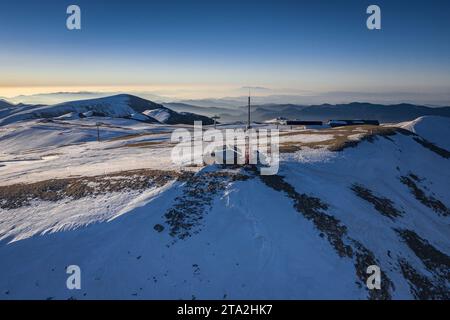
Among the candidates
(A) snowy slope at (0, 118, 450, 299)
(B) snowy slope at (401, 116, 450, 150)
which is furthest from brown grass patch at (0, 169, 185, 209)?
(B) snowy slope at (401, 116, 450, 150)

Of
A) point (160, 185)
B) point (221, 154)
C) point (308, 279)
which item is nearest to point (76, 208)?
point (160, 185)

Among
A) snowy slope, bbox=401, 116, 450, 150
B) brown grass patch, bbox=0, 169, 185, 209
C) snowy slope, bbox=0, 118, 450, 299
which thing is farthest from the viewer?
snowy slope, bbox=401, 116, 450, 150

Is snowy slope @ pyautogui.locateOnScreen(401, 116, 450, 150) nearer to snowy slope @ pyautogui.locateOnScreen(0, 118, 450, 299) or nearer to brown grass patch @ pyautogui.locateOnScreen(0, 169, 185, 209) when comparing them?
snowy slope @ pyautogui.locateOnScreen(0, 118, 450, 299)

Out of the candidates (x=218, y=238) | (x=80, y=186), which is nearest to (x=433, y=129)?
(x=218, y=238)

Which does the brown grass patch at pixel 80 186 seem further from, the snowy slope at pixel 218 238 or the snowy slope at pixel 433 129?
the snowy slope at pixel 433 129

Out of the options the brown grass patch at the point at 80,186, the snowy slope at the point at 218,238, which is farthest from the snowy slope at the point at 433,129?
the brown grass patch at the point at 80,186

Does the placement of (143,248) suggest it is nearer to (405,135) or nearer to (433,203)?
(433,203)
